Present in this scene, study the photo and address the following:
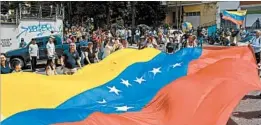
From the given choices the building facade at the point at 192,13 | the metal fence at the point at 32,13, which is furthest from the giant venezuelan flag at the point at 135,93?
the building facade at the point at 192,13

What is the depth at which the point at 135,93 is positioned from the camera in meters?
8.23

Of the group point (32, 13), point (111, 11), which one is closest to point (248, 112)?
point (32, 13)

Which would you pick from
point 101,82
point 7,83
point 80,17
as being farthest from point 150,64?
point 80,17

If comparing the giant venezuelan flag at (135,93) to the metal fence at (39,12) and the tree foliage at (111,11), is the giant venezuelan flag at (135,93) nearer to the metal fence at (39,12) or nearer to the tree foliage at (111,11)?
the metal fence at (39,12)

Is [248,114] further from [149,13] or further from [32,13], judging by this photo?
[149,13]

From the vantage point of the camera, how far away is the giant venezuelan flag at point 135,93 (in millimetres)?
5840

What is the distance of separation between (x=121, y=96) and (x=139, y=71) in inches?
68.0

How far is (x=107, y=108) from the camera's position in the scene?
23.1 feet

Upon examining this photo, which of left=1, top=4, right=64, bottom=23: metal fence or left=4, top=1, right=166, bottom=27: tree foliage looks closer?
left=1, top=4, right=64, bottom=23: metal fence

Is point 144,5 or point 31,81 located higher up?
point 144,5

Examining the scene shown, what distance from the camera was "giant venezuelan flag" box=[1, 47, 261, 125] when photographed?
584 cm

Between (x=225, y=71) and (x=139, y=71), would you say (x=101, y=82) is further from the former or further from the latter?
(x=225, y=71)

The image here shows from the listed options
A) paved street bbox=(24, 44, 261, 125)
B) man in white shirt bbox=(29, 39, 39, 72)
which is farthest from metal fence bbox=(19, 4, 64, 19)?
paved street bbox=(24, 44, 261, 125)

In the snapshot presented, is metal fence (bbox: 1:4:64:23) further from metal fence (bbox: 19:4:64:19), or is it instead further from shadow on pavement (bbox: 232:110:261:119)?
shadow on pavement (bbox: 232:110:261:119)
